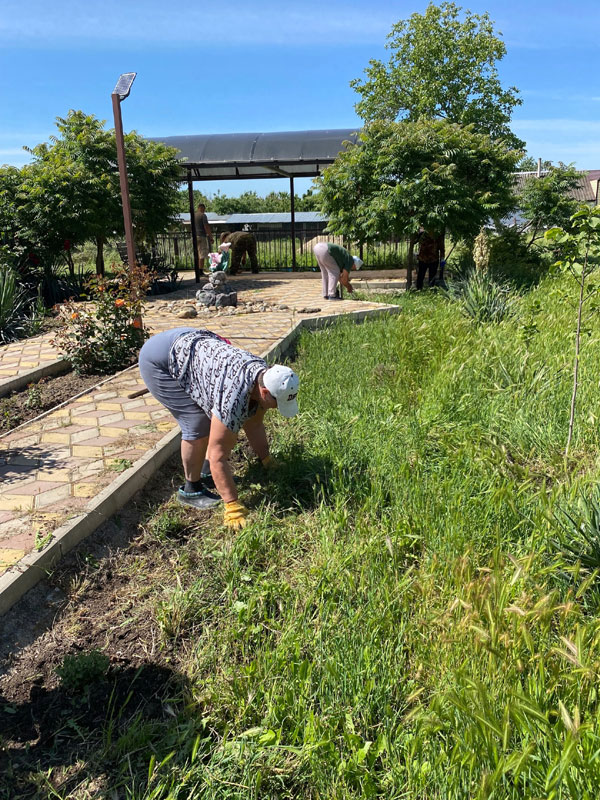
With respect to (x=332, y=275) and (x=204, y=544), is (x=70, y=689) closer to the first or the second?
(x=204, y=544)

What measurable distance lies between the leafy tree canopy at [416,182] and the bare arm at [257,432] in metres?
7.97

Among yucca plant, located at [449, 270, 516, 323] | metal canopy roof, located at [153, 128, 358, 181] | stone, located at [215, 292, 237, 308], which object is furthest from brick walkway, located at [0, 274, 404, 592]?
metal canopy roof, located at [153, 128, 358, 181]

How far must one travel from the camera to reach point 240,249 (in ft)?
53.0

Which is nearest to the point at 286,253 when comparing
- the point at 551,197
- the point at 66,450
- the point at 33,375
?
the point at 551,197

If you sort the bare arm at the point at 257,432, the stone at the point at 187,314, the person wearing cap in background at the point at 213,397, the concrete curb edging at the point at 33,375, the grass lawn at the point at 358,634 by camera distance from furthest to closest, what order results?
the stone at the point at 187,314 < the concrete curb edging at the point at 33,375 < the bare arm at the point at 257,432 < the person wearing cap in background at the point at 213,397 < the grass lawn at the point at 358,634

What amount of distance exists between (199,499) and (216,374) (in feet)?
2.73

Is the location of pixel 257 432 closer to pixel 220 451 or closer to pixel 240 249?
pixel 220 451

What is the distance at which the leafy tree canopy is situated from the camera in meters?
10.8

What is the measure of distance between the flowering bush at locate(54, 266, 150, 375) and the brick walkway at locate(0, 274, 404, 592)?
10.5 inches

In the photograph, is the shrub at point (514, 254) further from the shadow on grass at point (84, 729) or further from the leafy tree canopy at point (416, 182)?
the shadow on grass at point (84, 729)

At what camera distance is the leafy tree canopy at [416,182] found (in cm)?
Result: 1080

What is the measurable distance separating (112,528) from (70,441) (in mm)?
1284

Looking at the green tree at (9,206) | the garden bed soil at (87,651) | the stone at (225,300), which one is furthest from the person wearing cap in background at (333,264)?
the garden bed soil at (87,651)

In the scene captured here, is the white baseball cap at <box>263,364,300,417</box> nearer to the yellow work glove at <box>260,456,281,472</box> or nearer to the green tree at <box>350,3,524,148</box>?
the yellow work glove at <box>260,456,281,472</box>
